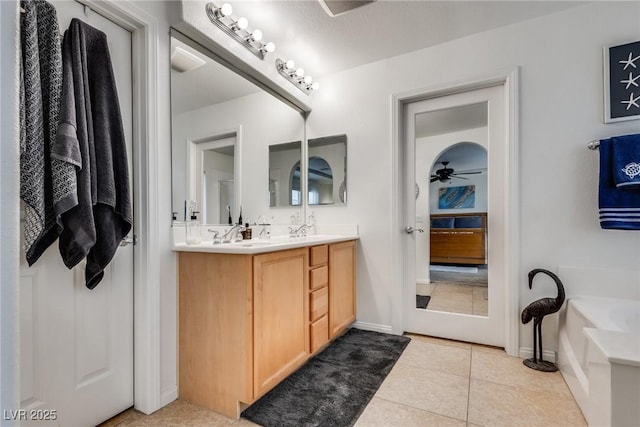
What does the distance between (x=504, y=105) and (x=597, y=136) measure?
592 millimetres

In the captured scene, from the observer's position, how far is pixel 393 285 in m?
2.47

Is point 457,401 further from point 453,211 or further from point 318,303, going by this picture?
point 453,211

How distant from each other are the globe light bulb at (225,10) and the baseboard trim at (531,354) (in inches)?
115

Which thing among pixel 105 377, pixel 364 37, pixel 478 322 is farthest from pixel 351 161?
pixel 105 377

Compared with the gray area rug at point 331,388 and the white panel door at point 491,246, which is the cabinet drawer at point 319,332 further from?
the white panel door at point 491,246

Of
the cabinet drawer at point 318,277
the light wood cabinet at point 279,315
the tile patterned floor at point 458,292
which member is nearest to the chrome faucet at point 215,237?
the light wood cabinet at point 279,315

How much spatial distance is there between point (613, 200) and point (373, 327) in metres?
1.82

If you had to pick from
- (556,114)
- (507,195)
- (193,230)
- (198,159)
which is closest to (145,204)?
(193,230)

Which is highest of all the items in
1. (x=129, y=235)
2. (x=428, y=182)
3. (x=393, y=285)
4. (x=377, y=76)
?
(x=377, y=76)

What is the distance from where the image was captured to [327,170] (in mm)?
2795

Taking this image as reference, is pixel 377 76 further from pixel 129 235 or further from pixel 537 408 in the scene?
pixel 537 408

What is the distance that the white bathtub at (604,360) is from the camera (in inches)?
40.9

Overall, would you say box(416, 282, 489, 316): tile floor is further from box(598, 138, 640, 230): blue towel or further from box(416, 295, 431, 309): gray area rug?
box(598, 138, 640, 230): blue towel

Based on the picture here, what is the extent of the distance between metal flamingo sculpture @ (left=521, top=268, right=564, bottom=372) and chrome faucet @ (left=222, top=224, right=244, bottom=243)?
197cm
